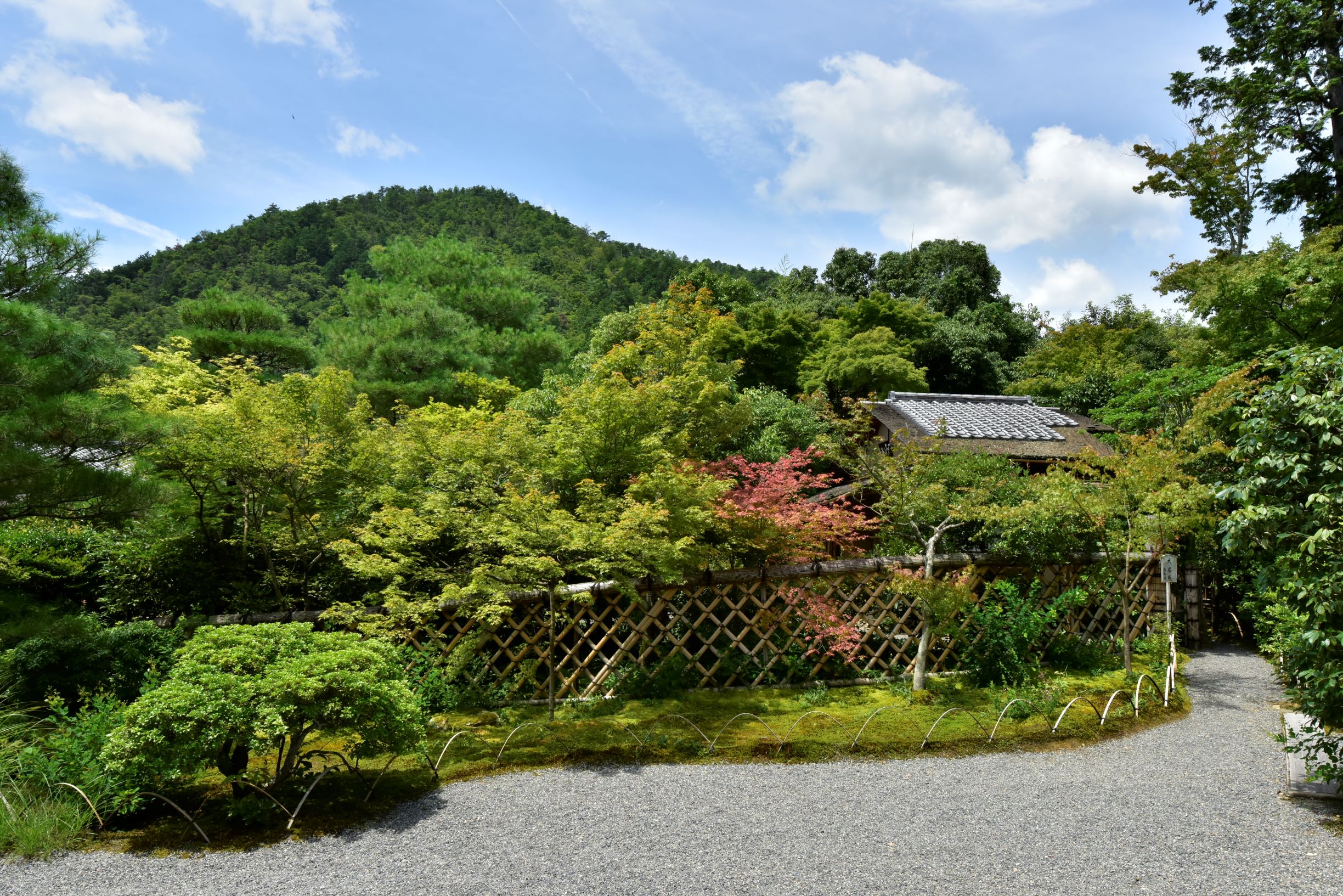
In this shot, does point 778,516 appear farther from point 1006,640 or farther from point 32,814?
point 32,814

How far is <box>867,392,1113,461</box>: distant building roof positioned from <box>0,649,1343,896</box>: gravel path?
5.02m

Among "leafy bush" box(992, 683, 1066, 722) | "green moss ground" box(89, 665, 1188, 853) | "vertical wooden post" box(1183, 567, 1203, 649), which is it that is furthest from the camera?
"vertical wooden post" box(1183, 567, 1203, 649)

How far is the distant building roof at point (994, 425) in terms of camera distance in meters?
10.5

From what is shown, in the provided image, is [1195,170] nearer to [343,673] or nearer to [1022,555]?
[1022,555]

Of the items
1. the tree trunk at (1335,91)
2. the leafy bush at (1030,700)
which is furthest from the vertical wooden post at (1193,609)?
the tree trunk at (1335,91)

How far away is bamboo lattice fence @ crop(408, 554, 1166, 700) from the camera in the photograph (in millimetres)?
6770

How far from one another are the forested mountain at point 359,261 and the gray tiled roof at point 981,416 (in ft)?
31.1

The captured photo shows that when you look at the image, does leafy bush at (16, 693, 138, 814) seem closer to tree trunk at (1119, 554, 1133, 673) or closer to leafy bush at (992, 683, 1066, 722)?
leafy bush at (992, 683, 1066, 722)

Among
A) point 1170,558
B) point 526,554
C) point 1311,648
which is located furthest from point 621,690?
point 1170,558

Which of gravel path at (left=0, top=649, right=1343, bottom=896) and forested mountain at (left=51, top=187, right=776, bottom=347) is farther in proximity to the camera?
forested mountain at (left=51, top=187, right=776, bottom=347)

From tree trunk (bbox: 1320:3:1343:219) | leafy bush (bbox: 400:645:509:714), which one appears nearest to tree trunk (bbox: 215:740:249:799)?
leafy bush (bbox: 400:645:509:714)

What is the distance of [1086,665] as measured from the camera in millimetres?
7477

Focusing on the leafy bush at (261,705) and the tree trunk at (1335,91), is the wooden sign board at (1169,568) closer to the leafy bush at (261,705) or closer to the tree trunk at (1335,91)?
the leafy bush at (261,705)

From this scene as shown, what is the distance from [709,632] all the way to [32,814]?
5121 millimetres
